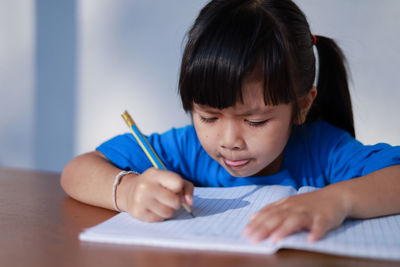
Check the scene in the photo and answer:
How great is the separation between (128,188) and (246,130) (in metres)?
0.19

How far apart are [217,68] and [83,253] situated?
326 millimetres

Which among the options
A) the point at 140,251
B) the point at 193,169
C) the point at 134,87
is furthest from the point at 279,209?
the point at 134,87

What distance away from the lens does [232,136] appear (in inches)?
25.7

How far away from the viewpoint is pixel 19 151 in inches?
71.3

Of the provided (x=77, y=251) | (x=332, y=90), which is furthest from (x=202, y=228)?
(x=332, y=90)

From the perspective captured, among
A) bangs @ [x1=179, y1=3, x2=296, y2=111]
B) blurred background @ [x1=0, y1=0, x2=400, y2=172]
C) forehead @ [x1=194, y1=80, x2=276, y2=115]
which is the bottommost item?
blurred background @ [x1=0, y1=0, x2=400, y2=172]

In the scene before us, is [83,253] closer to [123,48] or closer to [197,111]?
[197,111]

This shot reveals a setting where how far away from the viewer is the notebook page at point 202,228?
449mm

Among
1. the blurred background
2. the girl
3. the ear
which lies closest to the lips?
the girl

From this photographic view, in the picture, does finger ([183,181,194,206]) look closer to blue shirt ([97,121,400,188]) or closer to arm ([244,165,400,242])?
arm ([244,165,400,242])

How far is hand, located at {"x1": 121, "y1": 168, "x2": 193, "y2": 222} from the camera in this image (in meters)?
0.54

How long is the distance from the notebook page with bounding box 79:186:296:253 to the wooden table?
0.5 inches

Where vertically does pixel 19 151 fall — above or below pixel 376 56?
below

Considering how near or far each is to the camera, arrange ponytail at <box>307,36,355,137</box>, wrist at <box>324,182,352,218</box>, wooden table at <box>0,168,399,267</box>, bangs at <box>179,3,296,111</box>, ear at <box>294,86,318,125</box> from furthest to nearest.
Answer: ponytail at <box>307,36,355,137</box> < ear at <box>294,86,318,125</box> < bangs at <box>179,3,296,111</box> < wrist at <box>324,182,352,218</box> < wooden table at <box>0,168,399,267</box>
